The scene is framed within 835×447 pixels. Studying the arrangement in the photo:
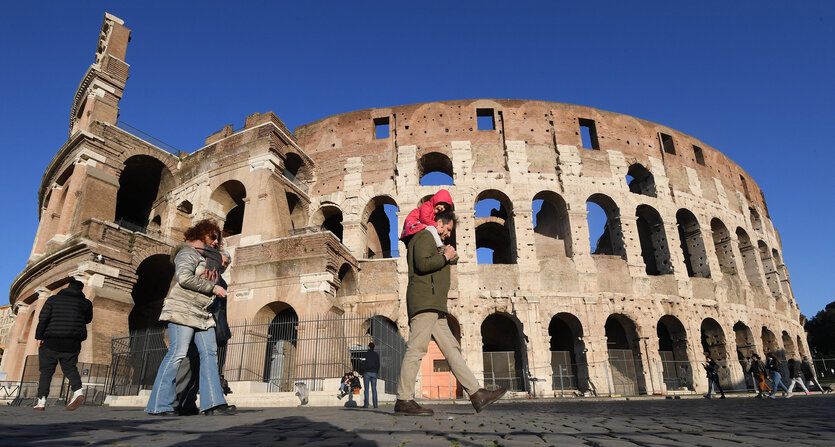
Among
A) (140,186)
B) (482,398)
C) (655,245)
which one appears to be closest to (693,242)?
(655,245)

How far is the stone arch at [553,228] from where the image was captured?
61.9 feet

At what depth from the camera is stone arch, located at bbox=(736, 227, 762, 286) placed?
72.9 feet

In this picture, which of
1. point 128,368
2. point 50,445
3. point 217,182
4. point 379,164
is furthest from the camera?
point 379,164

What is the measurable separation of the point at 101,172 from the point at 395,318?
12.0 m

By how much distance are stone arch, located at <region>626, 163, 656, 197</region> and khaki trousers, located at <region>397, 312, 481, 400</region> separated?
18872mm

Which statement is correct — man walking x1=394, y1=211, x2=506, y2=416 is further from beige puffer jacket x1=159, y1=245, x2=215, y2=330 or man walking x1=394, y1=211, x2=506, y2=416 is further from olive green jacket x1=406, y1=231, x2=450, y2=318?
beige puffer jacket x1=159, y1=245, x2=215, y2=330

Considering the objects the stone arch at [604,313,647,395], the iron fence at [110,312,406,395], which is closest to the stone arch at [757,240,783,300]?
the stone arch at [604,313,647,395]

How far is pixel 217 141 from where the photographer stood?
1936 cm

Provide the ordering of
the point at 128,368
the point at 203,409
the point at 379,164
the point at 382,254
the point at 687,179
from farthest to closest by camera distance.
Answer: the point at 382,254
the point at 687,179
the point at 379,164
the point at 128,368
the point at 203,409

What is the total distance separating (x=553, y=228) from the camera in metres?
20.3

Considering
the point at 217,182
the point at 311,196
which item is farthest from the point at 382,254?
the point at 217,182

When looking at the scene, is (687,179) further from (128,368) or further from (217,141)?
(128,368)

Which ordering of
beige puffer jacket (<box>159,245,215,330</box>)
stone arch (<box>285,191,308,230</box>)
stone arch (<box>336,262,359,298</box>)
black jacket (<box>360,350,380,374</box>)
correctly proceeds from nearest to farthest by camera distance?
beige puffer jacket (<box>159,245,215,330</box>) → black jacket (<box>360,350,380,374</box>) → stone arch (<box>336,262,359,298</box>) → stone arch (<box>285,191,308,230</box>)

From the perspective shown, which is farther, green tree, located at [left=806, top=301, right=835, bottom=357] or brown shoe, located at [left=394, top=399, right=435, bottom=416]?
green tree, located at [left=806, top=301, right=835, bottom=357]
